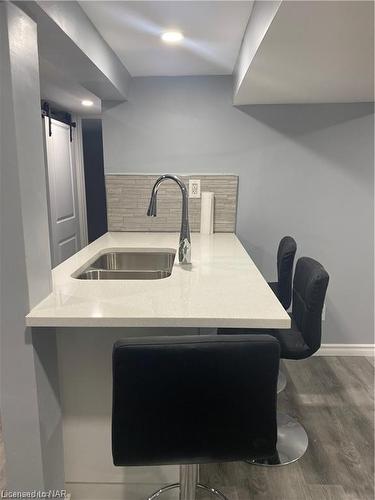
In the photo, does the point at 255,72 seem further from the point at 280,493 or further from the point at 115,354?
the point at 280,493

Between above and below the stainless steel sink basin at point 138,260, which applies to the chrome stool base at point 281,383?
below

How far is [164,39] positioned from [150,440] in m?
1.79

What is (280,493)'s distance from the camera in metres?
1.65

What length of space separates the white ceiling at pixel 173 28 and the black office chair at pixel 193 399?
4.42ft

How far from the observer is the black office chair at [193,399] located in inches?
36.6

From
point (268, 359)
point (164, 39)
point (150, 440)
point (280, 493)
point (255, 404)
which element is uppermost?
point (164, 39)

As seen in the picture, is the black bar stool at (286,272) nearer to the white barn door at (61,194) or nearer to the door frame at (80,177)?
the white barn door at (61,194)

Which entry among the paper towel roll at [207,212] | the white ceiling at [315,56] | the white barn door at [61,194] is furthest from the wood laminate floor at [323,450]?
the white barn door at [61,194]

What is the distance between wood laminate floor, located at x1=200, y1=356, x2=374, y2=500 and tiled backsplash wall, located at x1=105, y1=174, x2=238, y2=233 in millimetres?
1241

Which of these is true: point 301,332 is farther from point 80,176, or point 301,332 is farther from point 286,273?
point 80,176

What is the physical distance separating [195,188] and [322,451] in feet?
5.90

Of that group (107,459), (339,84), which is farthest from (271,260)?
(107,459)

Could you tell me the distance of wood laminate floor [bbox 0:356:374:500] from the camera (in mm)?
Result: 1668

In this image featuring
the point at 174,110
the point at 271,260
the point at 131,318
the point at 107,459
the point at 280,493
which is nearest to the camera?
the point at 131,318
